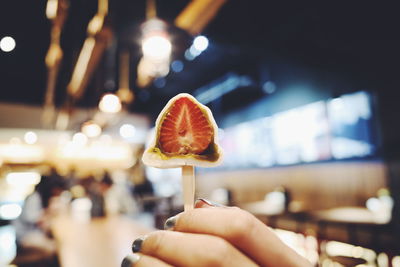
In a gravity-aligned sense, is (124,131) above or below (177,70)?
below

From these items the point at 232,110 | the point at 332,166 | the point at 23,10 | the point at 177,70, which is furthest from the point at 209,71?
the point at 23,10

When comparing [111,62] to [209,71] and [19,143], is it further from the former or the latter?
[19,143]

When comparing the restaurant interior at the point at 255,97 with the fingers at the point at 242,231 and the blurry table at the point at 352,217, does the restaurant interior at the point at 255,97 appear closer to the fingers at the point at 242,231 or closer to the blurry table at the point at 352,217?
the blurry table at the point at 352,217

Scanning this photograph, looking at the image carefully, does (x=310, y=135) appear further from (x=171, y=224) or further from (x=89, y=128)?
(x=171, y=224)

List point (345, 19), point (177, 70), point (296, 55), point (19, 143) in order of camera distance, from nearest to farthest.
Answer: point (345, 19)
point (296, 55)
point (177, 70)
point (19, 143)

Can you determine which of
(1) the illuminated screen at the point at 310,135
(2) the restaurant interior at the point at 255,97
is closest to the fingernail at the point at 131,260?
(2) the restaurant interior at the point at 255,97

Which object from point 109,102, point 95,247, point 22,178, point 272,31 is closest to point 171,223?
point 95,247
